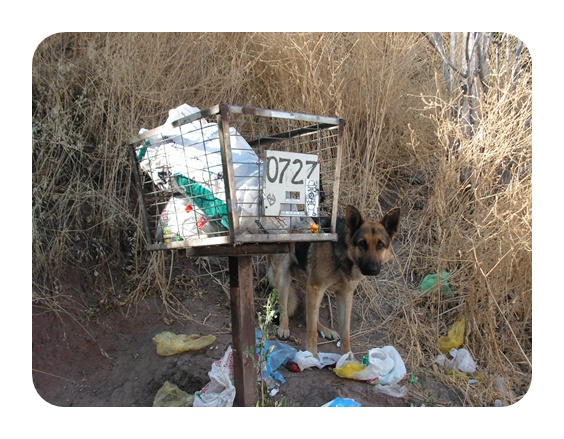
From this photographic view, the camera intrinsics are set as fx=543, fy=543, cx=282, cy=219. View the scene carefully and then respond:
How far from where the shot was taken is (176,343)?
442 centimetres

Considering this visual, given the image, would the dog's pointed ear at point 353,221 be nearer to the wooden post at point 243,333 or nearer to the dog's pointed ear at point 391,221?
the dog's pointed ear at point 391,221

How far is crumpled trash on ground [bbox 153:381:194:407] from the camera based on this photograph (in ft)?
12.3

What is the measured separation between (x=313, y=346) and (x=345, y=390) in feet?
2.11

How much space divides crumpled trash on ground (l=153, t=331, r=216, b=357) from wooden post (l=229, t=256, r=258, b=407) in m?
1.02

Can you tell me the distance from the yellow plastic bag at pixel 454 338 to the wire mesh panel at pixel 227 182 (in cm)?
213

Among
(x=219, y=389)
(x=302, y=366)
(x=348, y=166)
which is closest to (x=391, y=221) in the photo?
(x=302, y=366)

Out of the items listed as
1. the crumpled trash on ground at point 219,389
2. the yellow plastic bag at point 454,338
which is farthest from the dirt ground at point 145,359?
the yellow plastic bag at point 454,338

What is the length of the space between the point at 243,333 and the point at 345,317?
1.46 metres

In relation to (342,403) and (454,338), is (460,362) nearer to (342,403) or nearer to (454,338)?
(454,338)

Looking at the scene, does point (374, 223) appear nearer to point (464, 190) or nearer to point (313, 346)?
point (313, 346)

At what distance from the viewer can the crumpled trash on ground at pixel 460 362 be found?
4.62 metres

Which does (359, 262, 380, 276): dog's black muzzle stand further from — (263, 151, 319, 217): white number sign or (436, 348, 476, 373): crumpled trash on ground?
(436, 348, 476, 373): crumpled trash on ground

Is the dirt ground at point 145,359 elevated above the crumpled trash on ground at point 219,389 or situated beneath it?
situated beneath

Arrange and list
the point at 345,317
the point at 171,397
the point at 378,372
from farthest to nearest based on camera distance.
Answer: the point at 345,317 → the point at 378,372 → the point at 171,397
